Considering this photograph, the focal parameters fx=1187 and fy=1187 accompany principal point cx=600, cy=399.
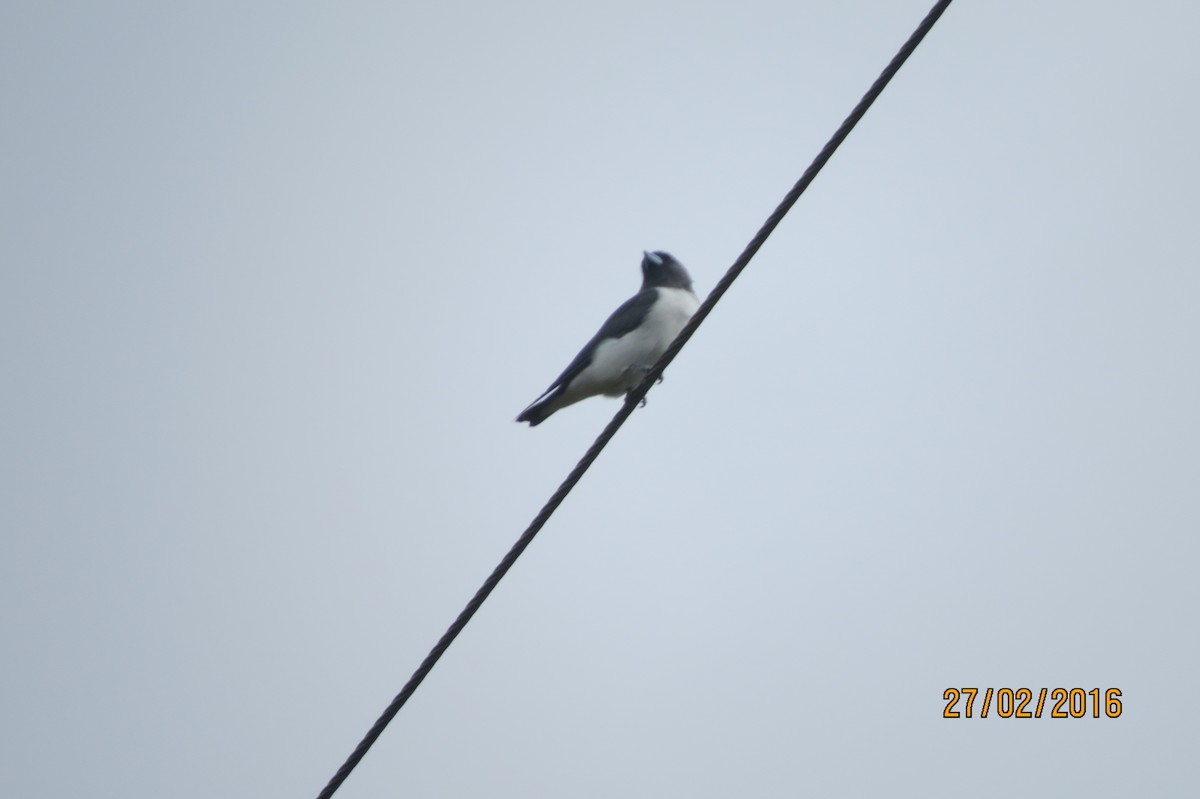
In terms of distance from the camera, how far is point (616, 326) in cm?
707

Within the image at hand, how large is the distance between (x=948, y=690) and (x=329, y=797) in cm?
616

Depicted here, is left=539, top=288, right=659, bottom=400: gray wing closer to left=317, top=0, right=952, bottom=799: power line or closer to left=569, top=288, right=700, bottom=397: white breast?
left=569, top=288, right=700, bottom=397: white breast

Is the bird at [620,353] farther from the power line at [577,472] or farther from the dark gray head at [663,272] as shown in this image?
the power line at [577,472]

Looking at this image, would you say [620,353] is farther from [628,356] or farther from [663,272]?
[663,272]

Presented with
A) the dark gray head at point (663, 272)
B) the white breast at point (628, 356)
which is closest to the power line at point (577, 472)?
the white breast at point (628, 356)

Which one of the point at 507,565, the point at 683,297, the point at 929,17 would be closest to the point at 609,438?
the point at 507,565

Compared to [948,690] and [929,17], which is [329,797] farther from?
[948,690]

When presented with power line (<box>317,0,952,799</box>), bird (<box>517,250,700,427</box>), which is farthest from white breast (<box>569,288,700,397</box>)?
power line (<box>317,0,952,799</box>)

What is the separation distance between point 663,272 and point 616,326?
1.09 meters

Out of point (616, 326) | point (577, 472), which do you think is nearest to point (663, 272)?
point (616, 326)

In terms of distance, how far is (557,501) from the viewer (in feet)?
12.5

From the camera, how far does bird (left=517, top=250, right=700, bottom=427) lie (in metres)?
6.87

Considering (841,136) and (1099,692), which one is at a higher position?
(1099,692)

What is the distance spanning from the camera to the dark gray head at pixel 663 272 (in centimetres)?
798
